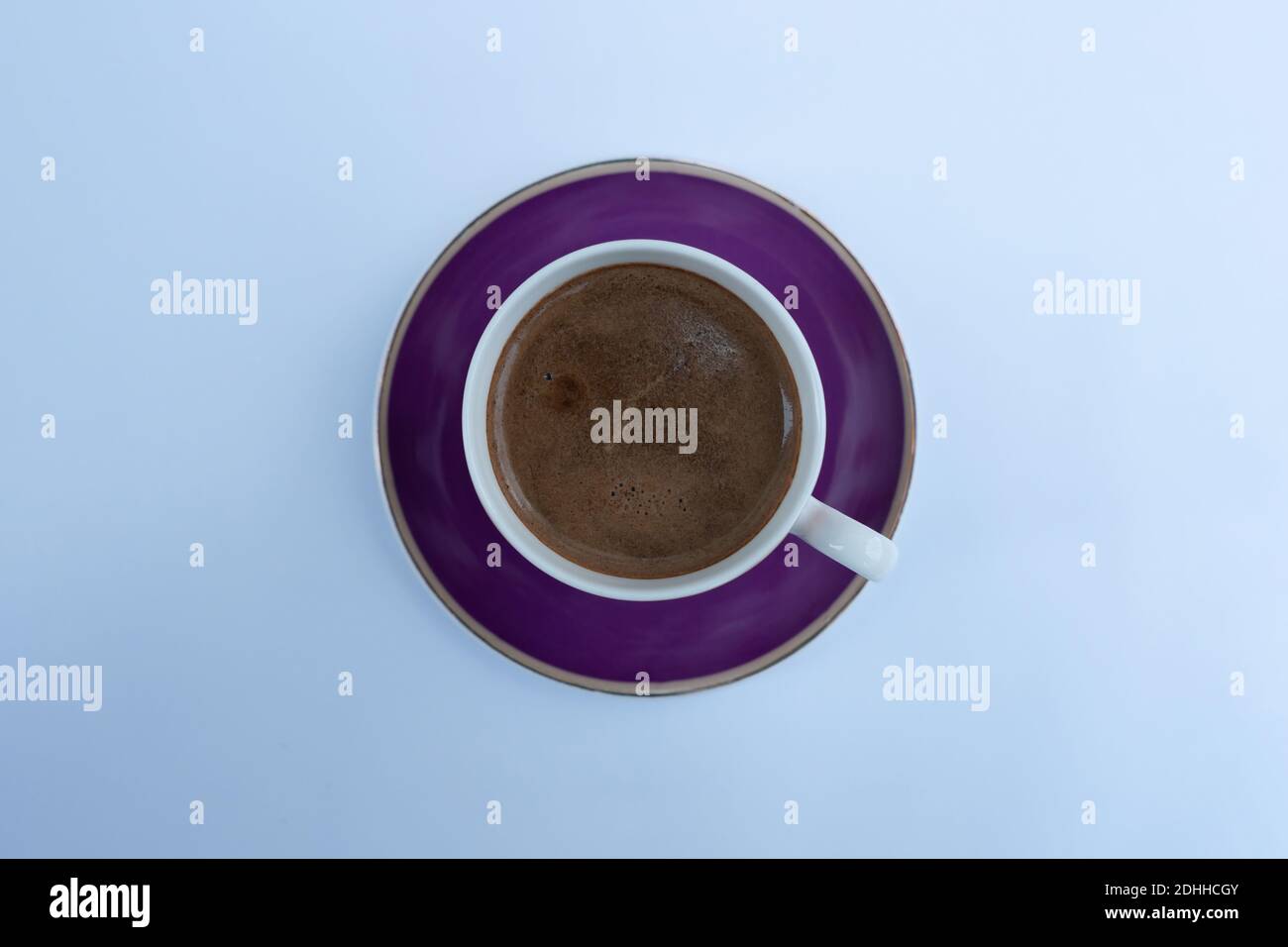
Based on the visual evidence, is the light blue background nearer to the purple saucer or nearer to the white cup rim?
the purple saucer

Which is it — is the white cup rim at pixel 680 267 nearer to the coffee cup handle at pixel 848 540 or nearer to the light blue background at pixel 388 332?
the coffee cup handle at pixel 848 540

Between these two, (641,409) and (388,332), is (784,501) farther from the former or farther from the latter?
(388,332)

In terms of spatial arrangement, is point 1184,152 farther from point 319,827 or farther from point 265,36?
point 319,827

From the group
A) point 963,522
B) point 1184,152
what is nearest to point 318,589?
point 963,522

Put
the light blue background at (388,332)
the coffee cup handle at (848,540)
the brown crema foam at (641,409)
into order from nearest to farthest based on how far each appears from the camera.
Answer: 1. the coffee cup handle at (848,540)
2. the brown crema foam at (641,409)
3. the light blue background at (388,332)

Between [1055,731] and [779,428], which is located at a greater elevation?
[779,428]

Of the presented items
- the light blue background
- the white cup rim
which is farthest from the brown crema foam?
the light blue background

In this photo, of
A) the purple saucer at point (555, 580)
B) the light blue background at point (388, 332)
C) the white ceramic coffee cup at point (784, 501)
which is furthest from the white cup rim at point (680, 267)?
the light blue background at point (388, 332)
